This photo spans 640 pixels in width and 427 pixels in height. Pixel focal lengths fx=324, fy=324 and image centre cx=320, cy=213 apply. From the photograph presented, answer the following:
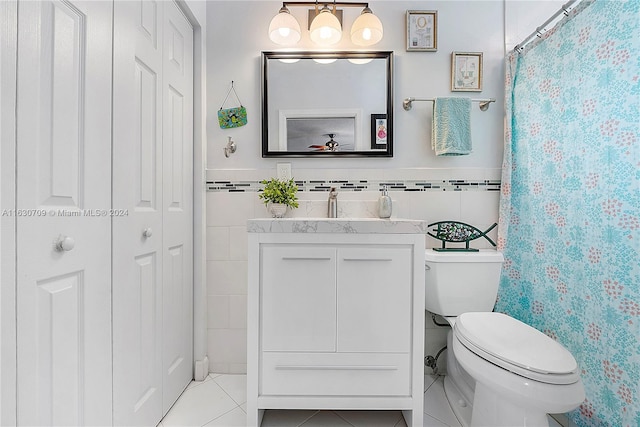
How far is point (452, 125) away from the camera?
1.72 meters

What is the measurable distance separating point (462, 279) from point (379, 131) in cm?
89

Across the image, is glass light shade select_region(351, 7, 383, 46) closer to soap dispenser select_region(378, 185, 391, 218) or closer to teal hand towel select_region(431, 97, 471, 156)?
teal hand towel select_region(431, 97, 471, 156)

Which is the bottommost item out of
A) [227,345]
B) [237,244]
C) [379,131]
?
[227,345]

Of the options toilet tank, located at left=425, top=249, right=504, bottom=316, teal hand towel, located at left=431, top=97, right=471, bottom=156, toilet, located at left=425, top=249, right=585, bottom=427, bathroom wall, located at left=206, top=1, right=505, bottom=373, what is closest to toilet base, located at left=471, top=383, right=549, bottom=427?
toilet, located at left=425, top=249, right=585, bottom=427

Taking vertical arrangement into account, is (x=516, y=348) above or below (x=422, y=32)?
below

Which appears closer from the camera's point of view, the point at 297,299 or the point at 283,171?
the point at 297,299

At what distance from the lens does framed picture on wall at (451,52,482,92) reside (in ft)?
5.96

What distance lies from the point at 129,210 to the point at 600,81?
1.79 m

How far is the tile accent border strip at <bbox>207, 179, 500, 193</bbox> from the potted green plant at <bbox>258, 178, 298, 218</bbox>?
0.12 metres

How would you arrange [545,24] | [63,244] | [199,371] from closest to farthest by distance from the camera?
1. [63,244]
2. [545,24]
3. [199,371]

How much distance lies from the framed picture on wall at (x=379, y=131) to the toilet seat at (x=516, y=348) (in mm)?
975

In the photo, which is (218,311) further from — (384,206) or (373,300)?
(384,206)

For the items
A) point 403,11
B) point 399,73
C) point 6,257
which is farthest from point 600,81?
point 6,257

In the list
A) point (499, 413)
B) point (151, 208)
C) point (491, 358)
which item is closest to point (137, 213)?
point (151, 208)
